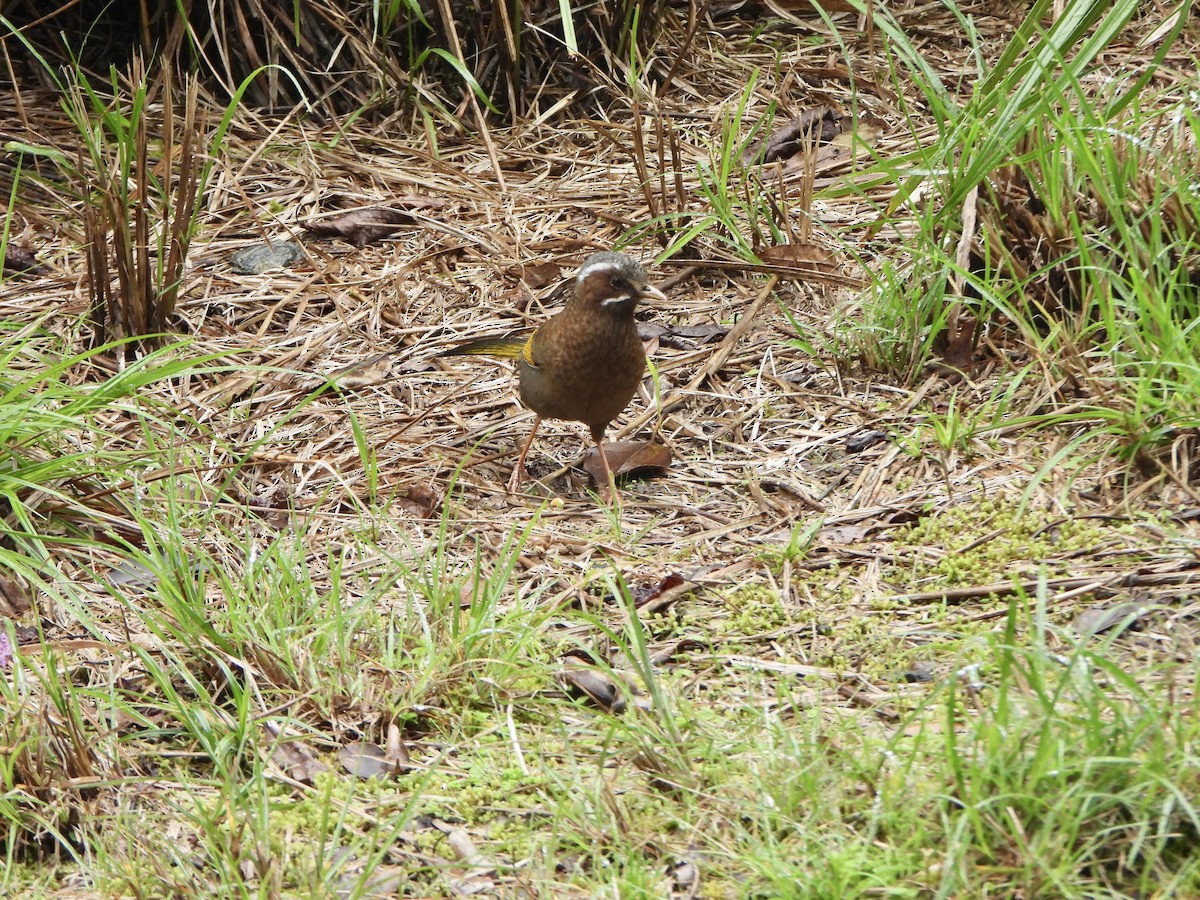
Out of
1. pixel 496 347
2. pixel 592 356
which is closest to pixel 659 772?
pixel 592 356

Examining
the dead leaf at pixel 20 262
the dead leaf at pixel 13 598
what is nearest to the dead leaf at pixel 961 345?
the dead leaf at pixel 13 598

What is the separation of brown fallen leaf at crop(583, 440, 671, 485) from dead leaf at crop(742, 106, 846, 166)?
1953mm

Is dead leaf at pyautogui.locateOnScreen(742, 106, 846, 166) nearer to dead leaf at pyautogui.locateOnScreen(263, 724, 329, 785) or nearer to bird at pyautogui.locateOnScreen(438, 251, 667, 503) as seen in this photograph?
bird at pyautogui.locateOnScreen(438, 251, 667, 503)

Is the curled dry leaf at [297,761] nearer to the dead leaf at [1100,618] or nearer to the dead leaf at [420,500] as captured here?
the dead leaf at [420,500]

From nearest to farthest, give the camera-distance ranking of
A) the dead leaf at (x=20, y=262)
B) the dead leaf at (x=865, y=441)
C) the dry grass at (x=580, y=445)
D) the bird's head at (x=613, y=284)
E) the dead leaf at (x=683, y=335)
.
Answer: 1. the dry grass at (x=580, y=445)
2. the dead leaf at (x=865, y=441)
3. the bird's head at (x=613, y=284)
4. the dead leaf at (x=683, y=335)
5. the dead leaf at (x=20, y=262)

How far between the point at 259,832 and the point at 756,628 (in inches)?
56.5

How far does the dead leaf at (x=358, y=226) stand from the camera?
591 centimetres

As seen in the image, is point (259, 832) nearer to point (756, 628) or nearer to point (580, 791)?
point (580, 791)

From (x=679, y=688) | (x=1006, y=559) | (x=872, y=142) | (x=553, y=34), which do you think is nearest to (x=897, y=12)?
(x=872, y=142)

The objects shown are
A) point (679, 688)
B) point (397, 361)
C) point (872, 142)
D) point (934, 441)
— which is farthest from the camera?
point (872, 142)

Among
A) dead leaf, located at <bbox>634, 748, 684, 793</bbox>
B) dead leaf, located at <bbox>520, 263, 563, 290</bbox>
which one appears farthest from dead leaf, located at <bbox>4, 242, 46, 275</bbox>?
dead leaf, located at <bbox>634, 748, 684, 793</bbox>

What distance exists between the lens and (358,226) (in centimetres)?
590

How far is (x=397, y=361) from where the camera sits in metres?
5.27

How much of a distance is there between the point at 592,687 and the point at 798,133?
360cm
